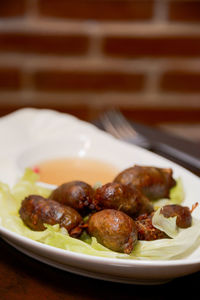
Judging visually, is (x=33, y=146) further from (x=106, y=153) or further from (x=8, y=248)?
(x=8, y=248)

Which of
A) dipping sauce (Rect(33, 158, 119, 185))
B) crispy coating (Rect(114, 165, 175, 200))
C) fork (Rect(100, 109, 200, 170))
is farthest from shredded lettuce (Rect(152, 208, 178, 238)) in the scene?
fork (Rect(100, 109, 200, 170))

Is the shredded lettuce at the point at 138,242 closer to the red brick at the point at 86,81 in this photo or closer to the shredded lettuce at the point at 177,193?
the shredded lettuce at the point at 177,193

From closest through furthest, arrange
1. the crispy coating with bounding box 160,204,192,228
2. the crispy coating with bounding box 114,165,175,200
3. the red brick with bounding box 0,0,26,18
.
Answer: the crispy coating with bounding box 160,204,192,228, the crispy coating with bounding box 114,165,175,200, the red brick with bounding box 0,0,26,18

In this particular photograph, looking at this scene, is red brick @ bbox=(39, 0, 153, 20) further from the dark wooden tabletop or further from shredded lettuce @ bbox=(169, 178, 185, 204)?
the dark wooden tabletop

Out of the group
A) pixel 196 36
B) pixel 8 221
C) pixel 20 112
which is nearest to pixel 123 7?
pixel 196 36

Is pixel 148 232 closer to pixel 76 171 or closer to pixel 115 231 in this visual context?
pixel 115 231
